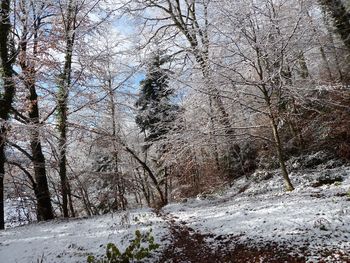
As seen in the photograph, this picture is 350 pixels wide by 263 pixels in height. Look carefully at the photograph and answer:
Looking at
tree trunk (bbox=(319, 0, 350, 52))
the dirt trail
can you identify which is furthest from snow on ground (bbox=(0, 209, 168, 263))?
tree trunk (bbox=(319, 0, 350, 52))

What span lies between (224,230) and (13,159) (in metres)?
12.5

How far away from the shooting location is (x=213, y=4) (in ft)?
32.0

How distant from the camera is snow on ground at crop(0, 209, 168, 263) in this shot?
7.58m

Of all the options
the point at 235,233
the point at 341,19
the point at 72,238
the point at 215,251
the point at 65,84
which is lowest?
the point at 215,251

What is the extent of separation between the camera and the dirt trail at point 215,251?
5574mm

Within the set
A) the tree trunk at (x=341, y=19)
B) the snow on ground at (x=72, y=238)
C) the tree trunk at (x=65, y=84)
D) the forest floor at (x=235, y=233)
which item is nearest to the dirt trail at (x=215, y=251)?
the forest floor at (x=235, y=233)

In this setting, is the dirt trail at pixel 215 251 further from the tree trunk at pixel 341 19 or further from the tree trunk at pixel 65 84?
the tree trunk at pixel 341 19

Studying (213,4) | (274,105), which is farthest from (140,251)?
(213,4)

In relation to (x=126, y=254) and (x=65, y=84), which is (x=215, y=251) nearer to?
(x=126, y=254)

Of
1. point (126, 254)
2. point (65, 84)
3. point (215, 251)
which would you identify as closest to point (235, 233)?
point (215, 251)

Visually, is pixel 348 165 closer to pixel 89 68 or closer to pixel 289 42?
pixel 289 42

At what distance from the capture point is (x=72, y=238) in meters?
9.01

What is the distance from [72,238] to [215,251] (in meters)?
4.32

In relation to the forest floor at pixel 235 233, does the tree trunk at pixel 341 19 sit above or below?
above
